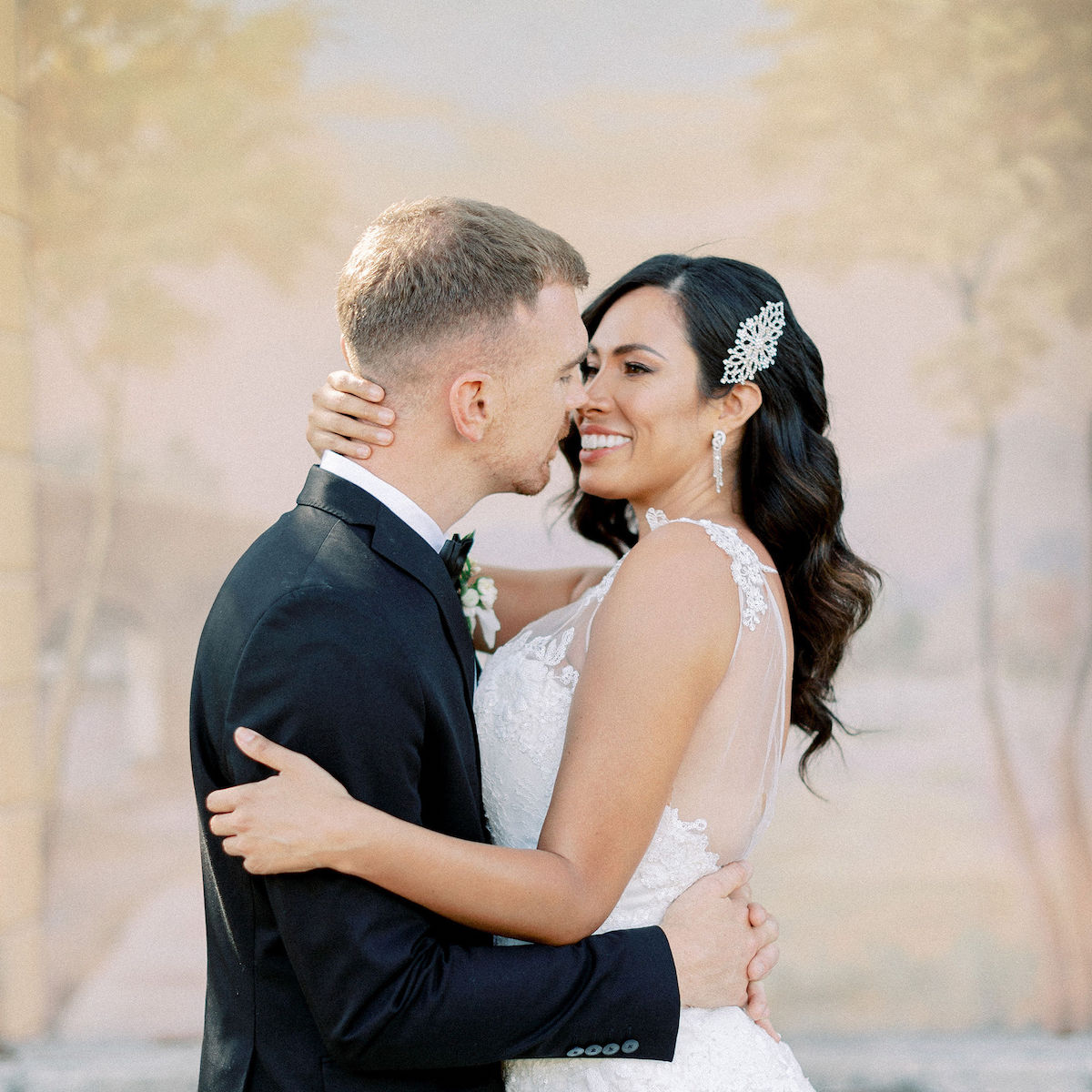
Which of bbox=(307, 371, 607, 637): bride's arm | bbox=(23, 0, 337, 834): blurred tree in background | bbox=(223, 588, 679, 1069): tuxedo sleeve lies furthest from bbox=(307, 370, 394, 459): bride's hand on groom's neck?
bbox=(23, 0, 337, 834): blurred tree in background

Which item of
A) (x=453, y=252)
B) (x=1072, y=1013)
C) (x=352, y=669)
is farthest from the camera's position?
(x=1072, y=1013)

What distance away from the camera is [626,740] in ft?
6.18

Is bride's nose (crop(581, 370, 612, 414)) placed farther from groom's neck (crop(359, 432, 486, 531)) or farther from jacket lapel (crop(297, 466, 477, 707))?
jacket lapel (crop(297, 466, 477, 707))

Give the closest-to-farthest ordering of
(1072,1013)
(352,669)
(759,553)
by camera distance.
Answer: (352,669), (759,553), (1072,1013)

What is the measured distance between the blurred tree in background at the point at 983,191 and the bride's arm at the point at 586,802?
330 cm

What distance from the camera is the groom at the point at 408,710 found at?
153cm

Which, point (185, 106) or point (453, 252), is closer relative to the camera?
point (453, 252)

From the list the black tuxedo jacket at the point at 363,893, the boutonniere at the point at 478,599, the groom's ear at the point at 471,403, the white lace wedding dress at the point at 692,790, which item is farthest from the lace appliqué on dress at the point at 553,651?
the groom's ear at the point at 471,403

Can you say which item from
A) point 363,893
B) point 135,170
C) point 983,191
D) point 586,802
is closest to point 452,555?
point 586,802

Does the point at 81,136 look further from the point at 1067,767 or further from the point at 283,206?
the point at 1067,767

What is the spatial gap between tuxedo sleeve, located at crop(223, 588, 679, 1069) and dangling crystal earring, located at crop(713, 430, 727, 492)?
44.1 inches

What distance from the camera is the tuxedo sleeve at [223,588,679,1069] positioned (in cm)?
151

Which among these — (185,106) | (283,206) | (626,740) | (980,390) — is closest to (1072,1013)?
(980,390)

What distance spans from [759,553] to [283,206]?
3489 millimetres
